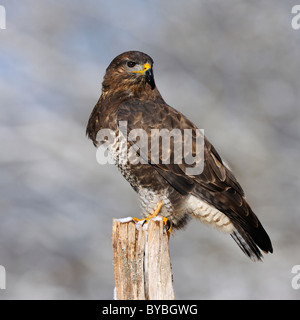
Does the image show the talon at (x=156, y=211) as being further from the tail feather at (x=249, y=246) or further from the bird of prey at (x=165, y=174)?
the tail feather at (x=249, y=246)

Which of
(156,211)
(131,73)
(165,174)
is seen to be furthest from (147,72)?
(156,211)

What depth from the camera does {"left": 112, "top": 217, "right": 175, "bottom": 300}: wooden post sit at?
9.39ft

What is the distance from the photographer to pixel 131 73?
12.3ft

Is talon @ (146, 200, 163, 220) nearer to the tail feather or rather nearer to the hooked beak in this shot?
the tail feather

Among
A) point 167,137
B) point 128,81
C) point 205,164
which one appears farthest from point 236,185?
point 128,81

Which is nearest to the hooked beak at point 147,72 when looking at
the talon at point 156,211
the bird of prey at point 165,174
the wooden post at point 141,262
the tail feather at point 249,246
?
the bird of prey at point 165,174

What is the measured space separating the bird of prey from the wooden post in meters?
0.70

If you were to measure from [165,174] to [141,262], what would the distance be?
3.06ft

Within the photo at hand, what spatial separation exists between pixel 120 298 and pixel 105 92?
1860mm

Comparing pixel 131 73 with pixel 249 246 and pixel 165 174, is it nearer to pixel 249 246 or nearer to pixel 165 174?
pixel 165 174
